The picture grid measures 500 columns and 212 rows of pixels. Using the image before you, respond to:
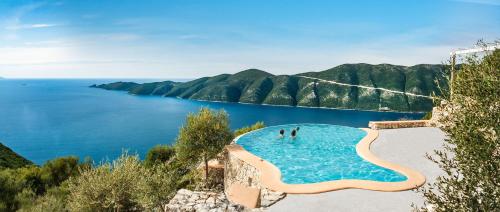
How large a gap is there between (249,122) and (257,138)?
10381 centimetres

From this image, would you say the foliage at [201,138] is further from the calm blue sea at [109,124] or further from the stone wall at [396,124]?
the calm blue sea at [109,124]

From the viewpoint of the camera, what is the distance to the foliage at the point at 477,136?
7.70m

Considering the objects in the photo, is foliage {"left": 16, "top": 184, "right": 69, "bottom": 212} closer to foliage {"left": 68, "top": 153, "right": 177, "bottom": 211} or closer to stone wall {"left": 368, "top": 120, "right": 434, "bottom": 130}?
foliage {"left": 68, "top": 153, "right": 177, "bottom": 211}

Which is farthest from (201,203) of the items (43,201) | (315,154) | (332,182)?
(43,201)

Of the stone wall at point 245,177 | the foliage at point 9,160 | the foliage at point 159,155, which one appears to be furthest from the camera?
the foliage at point 9,160

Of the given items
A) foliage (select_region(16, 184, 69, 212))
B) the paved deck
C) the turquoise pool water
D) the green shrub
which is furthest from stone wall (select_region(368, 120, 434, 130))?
the green shrub

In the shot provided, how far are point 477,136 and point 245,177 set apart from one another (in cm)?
1481

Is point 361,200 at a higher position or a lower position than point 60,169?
higher

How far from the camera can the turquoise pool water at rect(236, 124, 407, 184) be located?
1870 cm

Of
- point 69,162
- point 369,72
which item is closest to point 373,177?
point 69,162

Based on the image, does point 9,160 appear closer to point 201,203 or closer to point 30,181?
→ point 30,181

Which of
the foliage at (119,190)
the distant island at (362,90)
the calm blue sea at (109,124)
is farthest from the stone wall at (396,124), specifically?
the distant island at (362,90)

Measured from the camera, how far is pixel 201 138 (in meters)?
24.9

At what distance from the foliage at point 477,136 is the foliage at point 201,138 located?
60.7ft
